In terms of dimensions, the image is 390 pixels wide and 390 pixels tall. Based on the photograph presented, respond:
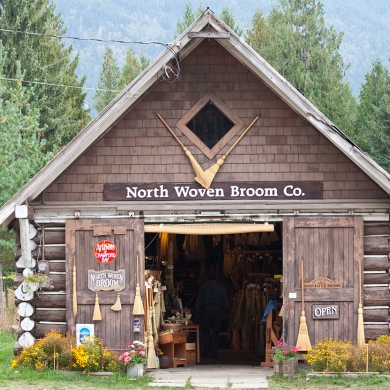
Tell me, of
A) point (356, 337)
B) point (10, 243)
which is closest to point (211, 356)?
point (356, 337)

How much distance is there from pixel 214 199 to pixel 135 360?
10.7 ft

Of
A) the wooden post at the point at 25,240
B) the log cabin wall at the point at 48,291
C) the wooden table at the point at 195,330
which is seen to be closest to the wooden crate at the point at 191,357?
the wooden table at the point at 195,330

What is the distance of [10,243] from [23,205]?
10.9m

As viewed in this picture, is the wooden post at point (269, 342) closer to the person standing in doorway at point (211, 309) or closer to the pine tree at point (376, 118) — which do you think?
the person standing in doorway at point (211, 309)

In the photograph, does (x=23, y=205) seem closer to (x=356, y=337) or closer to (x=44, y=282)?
(x=44, y=282)

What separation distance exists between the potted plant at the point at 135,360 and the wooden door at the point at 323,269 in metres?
2.66

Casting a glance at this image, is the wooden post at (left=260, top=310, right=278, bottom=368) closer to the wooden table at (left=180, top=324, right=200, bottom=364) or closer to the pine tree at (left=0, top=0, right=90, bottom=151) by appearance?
the wooden table at (left=180, top=324, right=200, bottom=364)

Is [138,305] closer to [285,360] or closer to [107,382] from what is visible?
[107,382]

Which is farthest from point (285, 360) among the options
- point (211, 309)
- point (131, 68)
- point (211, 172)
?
point (131, 68)

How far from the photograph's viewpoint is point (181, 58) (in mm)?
16891

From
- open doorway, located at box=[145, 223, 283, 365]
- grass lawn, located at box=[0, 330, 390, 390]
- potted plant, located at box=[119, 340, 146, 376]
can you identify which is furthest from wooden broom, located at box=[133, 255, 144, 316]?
open doorway, located at box=[145, 223, 283, 365]

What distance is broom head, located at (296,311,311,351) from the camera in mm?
16859

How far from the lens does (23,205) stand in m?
16.9

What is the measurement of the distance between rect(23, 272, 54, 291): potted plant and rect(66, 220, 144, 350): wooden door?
1.25 feet
